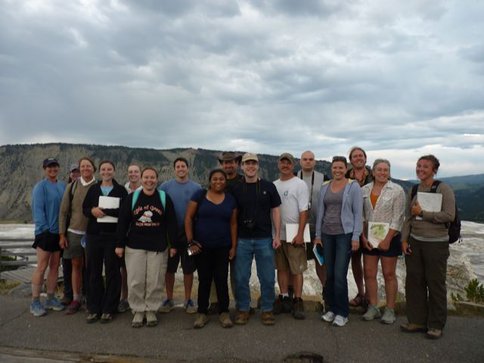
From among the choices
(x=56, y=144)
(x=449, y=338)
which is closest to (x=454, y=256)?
(x=449, y=338)

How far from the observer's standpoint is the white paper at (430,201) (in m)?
4.57

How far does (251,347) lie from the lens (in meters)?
4.38

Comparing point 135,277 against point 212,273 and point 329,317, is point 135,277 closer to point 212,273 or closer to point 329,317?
point 212,273

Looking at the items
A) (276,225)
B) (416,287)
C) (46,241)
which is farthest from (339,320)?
(46,241)

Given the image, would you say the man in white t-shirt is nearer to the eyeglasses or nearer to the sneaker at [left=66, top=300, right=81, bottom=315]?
the eyeglasses

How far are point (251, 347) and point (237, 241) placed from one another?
1424 millimetres

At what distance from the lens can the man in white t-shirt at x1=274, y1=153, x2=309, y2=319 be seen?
17.2ft

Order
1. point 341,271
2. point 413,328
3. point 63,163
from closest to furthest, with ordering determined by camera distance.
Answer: point 413,328
point 341,271
point 63,163

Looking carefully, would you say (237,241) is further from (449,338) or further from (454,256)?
(454,256)

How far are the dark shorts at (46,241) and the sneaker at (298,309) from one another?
12.4 feet

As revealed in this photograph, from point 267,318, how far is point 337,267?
1.21 m

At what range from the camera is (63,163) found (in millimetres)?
105812

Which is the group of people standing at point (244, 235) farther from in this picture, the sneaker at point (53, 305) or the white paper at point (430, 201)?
the sneaker at point (53, 305)

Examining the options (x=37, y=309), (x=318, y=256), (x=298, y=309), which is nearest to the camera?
(x=298, y=309)
